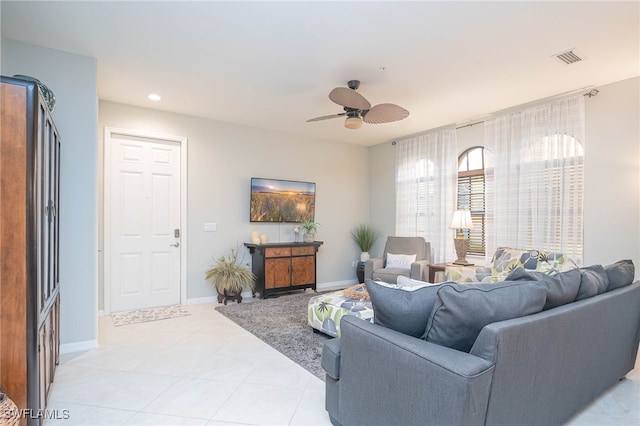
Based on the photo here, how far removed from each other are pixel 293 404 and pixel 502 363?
4.45 feet

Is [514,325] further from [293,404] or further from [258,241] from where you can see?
[258,241]

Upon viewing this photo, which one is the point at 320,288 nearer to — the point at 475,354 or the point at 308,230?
the point at 308,230

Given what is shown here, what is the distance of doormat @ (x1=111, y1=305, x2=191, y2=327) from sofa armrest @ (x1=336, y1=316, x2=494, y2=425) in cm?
302

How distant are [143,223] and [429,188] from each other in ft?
13.6

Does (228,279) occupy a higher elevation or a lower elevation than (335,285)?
higher

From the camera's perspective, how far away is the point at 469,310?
147 centimetres

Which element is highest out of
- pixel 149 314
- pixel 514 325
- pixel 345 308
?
pixel 514 325

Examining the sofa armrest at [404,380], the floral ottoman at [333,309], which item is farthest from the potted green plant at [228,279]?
the sofa armrest at [404,380]

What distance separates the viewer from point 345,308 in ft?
10.2

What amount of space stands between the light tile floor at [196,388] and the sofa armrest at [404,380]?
502mm

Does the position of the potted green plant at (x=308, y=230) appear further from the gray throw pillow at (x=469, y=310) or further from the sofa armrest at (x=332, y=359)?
the gray throw pillow at (x=469, y=310)

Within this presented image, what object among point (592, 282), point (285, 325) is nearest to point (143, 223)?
point (285, 325)

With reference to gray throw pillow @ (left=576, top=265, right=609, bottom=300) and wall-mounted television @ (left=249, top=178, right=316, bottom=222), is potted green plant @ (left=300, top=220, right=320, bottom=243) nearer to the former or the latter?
wall-mounted television @ (left=249, top=178, right=316, bottom=222)

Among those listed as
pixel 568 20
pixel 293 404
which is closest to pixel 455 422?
pixel 293 404
